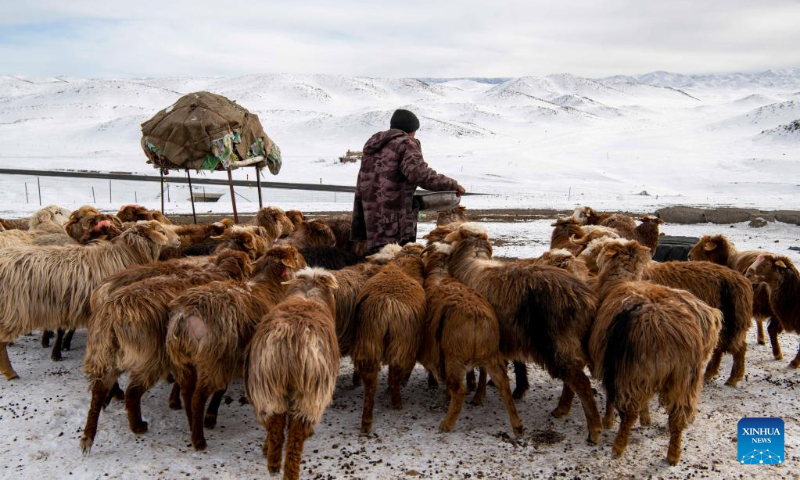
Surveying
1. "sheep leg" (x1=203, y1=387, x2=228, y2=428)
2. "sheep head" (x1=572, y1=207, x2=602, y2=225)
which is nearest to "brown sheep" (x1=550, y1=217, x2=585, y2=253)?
"sheep head" (x1=572, y1=207, x2=602, y2=225)

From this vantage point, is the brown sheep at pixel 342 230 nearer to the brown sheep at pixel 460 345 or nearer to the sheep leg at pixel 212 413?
the brown sheep at pixel 460 345

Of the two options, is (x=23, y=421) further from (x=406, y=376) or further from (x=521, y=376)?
(x=521, y=376)

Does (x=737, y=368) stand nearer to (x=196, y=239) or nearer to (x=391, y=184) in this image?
(x=391, y=184)

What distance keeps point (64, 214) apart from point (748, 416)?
997 centimetres

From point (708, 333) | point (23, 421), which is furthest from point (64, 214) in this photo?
point (708, 333)

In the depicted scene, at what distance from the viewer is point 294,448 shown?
12.2 feet

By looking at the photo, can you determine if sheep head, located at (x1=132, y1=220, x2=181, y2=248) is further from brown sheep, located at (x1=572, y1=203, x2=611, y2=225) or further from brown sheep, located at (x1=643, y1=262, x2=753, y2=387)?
brown sheep, located at (x1=572, y1=203, x2=611, y2=225)

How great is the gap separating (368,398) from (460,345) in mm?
891

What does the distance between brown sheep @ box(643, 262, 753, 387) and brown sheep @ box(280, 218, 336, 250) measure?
4095 millimetres

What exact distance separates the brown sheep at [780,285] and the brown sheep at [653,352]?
2.25 m

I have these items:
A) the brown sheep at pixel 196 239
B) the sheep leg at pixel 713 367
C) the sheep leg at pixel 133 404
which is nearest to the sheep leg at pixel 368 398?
the sheep leg at pixel 133 404

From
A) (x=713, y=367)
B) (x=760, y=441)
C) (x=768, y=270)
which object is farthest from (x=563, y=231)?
(x=760, y=441)

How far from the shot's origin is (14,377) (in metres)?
5.46

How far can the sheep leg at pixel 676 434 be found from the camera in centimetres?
415
